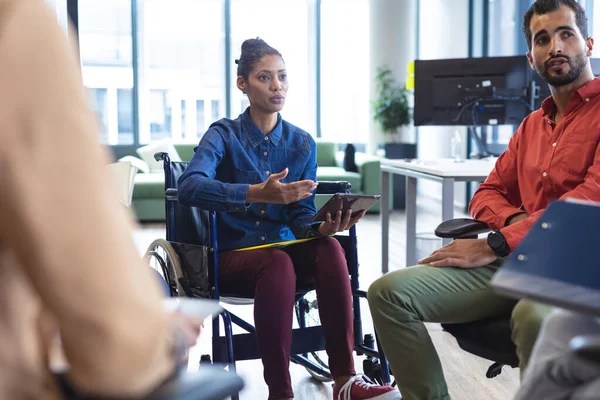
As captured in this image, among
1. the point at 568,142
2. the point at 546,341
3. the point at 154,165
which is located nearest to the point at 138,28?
the point at 154,165

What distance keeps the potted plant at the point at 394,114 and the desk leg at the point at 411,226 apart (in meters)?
4.04

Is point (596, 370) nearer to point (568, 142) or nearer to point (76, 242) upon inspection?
point (76, 242)

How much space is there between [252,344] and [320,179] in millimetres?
5171

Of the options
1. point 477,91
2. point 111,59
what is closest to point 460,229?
point 477,91

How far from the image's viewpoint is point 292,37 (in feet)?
32.2

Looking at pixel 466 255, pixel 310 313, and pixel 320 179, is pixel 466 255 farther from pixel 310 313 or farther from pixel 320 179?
pixel 320 179

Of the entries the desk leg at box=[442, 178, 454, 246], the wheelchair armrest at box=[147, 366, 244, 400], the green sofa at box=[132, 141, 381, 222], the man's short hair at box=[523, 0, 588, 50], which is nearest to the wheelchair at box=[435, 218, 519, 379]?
the man's short hair at box=[523, 0, 588, 50]

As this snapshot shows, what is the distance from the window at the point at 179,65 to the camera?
9.30 metres

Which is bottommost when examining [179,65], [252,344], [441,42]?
[252,344]

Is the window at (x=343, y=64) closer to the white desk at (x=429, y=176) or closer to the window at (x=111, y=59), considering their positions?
the window at (x=111, y=59)

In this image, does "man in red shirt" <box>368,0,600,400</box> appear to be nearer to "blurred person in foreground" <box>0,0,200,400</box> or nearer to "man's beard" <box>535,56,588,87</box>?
"man's beard" <box>535,56,588,87</box>

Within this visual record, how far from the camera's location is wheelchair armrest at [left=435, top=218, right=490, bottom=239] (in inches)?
76.3

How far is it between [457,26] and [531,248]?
26.4 feet

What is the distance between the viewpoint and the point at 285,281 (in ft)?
6.77
